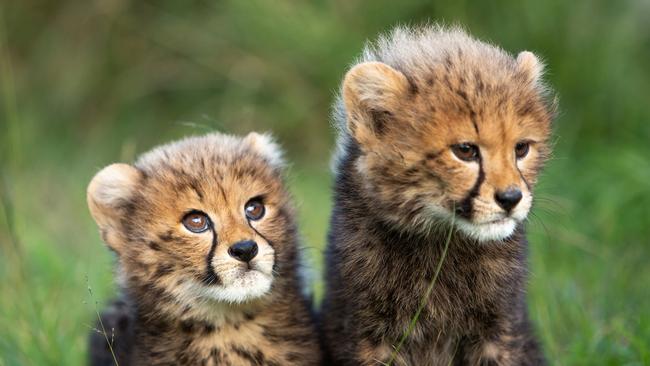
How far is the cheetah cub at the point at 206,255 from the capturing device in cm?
406

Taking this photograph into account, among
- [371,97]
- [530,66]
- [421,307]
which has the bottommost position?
[421,307]

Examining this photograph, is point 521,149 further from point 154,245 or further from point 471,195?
point 154,245

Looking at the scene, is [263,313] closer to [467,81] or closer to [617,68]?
[467,81]

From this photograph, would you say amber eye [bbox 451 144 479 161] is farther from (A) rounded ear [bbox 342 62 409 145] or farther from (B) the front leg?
(B) the front leg

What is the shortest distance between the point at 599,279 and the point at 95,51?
6048 mm

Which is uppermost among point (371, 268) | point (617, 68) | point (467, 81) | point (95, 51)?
point (95, 51)

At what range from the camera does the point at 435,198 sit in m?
3.61

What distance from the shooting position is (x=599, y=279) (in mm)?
5488

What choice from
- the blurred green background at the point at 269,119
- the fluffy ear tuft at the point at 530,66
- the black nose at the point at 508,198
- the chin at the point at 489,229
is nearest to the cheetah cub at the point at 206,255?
the blurred green background at the point at 269,119

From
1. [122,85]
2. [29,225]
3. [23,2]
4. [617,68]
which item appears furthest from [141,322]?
[23,2]

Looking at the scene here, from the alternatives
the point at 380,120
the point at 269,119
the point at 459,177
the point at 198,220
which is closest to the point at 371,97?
the point at 380,120

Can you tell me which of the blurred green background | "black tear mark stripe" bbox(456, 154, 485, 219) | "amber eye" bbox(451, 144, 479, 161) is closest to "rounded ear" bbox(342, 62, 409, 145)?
"amber eye" bbox(451, 144, 479, 161)

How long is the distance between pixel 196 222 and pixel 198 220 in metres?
0.01

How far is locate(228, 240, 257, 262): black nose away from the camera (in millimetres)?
3982
